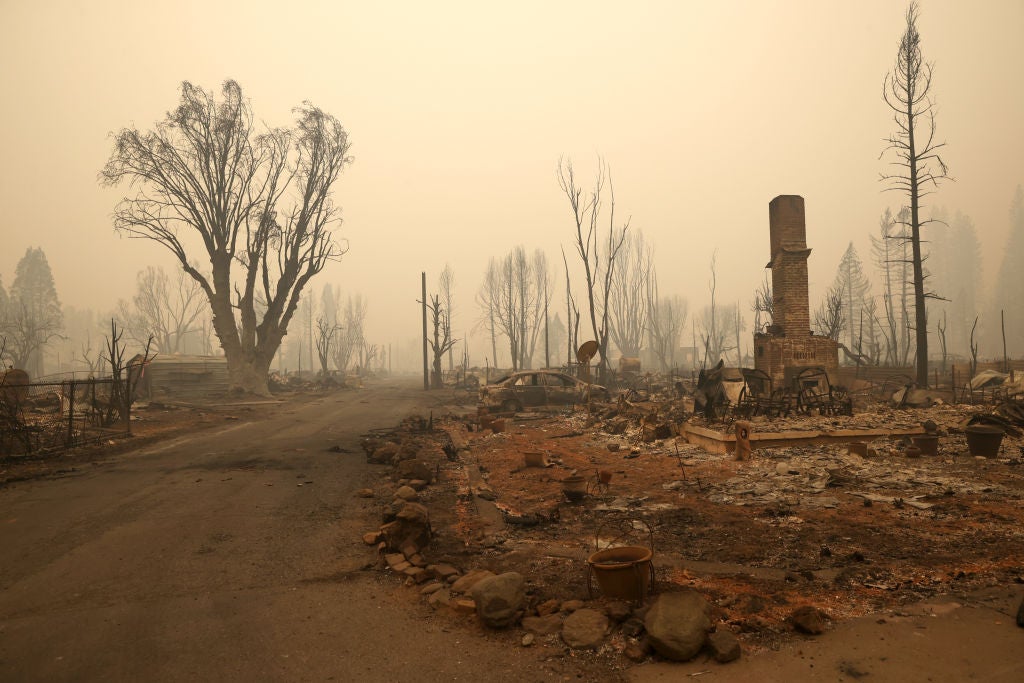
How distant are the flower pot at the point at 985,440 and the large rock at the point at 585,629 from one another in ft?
26.6

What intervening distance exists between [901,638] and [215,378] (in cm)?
3267

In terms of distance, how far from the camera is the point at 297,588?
4.21 metres

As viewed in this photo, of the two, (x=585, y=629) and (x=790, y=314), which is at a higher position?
(x=790, y=314)

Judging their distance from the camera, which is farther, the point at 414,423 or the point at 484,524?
the point at 414,423

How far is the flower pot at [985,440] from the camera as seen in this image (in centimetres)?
811

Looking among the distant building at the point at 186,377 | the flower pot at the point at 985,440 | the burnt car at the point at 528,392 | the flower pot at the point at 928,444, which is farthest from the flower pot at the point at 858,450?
the distant building at the point at 186,377

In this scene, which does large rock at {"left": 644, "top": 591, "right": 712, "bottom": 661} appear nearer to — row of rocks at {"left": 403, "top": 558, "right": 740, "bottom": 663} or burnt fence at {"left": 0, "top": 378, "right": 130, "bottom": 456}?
row of rocks at {"left": 403, "top": 558, "right": 740, "bottom": 663}

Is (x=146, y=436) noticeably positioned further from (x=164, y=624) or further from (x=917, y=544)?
(x=917, y=544)

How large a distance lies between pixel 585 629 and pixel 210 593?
113 inches

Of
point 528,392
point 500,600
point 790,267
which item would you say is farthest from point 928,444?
point 528,392

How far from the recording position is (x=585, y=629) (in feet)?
11.0

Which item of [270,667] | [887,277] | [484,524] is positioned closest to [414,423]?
[484,524]

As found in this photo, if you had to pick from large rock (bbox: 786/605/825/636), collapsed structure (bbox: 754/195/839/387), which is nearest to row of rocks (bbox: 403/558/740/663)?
large rock (bbox: 786/605/825/636)

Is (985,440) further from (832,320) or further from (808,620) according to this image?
(832,320)
